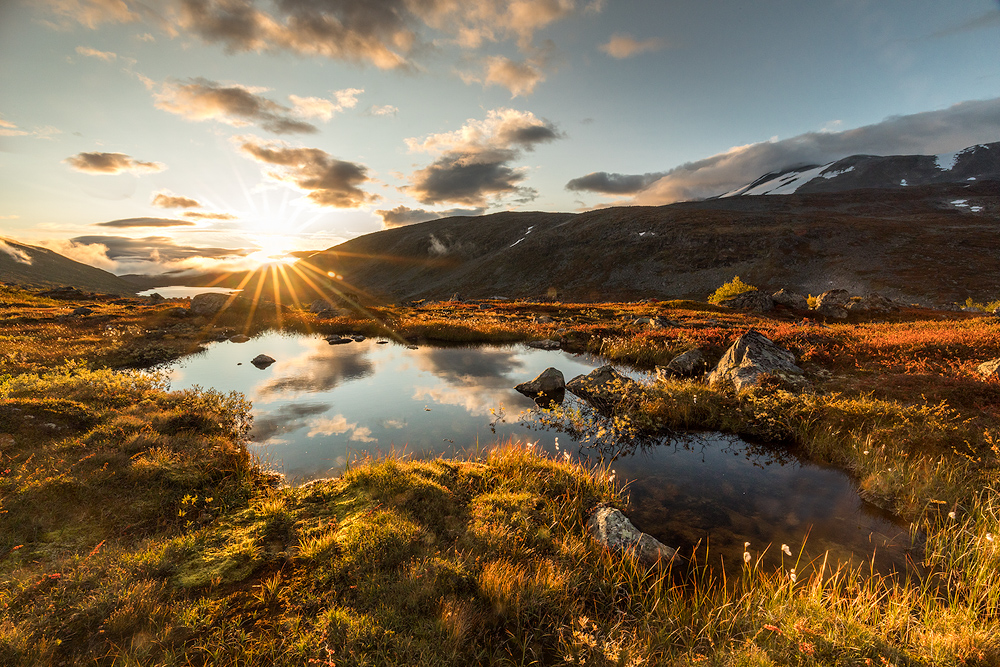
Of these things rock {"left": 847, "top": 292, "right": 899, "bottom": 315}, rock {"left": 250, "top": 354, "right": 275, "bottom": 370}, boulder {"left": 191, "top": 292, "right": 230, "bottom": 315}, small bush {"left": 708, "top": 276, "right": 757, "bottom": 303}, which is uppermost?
boulder {"left": 191, "top": 292, "right": 230, "bottom": 315}

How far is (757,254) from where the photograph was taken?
101125 millimetres

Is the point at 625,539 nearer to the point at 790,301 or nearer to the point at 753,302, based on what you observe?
the point at 753,302

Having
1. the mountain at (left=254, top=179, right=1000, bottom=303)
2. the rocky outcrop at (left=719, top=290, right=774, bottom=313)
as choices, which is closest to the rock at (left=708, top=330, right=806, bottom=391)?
the rocky outcrop at (left=719, top=290, right=774, bottom=313)

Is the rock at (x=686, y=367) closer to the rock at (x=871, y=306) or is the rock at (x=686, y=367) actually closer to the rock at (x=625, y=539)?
the rock at (x=625, y=539)

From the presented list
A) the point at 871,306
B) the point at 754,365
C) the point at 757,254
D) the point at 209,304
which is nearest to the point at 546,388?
the point at 754,365

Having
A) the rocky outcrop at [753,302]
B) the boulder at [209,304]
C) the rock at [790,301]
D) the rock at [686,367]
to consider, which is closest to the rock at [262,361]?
the rock at [686,367]

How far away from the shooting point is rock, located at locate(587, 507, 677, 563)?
690 cm

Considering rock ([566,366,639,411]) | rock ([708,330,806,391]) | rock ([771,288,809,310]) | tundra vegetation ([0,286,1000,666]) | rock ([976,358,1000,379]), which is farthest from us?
rock ([771,288,809,310])

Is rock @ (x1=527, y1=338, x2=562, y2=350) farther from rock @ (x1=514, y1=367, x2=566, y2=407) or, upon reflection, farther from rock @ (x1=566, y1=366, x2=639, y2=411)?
rock @ (x1=566, y1=366, x2=639, y2=411)

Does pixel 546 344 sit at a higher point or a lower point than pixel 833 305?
higher

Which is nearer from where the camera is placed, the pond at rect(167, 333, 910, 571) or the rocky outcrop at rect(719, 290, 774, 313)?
the pond at rect(167, 333, 910, 571)

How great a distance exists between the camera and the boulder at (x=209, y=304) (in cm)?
4472

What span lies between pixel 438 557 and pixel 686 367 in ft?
56.8

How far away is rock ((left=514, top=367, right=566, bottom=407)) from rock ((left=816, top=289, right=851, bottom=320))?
Answer: 141 ft
